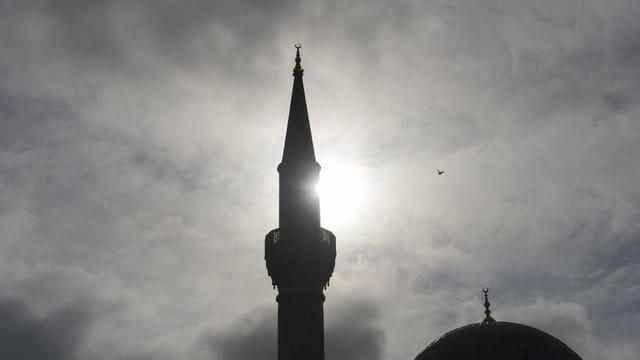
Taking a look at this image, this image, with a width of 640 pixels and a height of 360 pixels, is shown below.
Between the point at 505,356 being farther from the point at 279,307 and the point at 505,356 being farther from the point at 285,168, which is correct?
the point at 285,168

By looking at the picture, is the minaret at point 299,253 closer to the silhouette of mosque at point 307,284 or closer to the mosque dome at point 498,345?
the silhouette of mosque at point 307,284

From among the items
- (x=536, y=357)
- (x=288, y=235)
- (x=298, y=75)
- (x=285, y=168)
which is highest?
(x=298, y=75)

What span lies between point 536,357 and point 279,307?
30.1ft

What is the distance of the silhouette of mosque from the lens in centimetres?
2559

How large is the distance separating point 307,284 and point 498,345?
7.06 m

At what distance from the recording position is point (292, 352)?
2683 centimetres

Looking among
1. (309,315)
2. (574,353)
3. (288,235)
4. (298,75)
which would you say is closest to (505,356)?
(574,353)

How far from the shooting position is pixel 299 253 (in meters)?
28.2

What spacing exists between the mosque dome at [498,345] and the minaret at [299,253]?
4.28 m

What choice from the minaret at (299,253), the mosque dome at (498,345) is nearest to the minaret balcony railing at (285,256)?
the minaret at (299,253)

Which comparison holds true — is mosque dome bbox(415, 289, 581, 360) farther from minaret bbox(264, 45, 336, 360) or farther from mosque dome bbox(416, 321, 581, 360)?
minaret bbox(264, 45, 336, 360)

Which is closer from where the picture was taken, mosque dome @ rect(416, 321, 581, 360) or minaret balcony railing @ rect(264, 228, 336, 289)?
mosque dome @ rect(416, 321, 581, 360)

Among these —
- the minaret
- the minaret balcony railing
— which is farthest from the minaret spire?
the minaret balcony railing

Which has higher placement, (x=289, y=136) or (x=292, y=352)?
(x=289, y=136)
